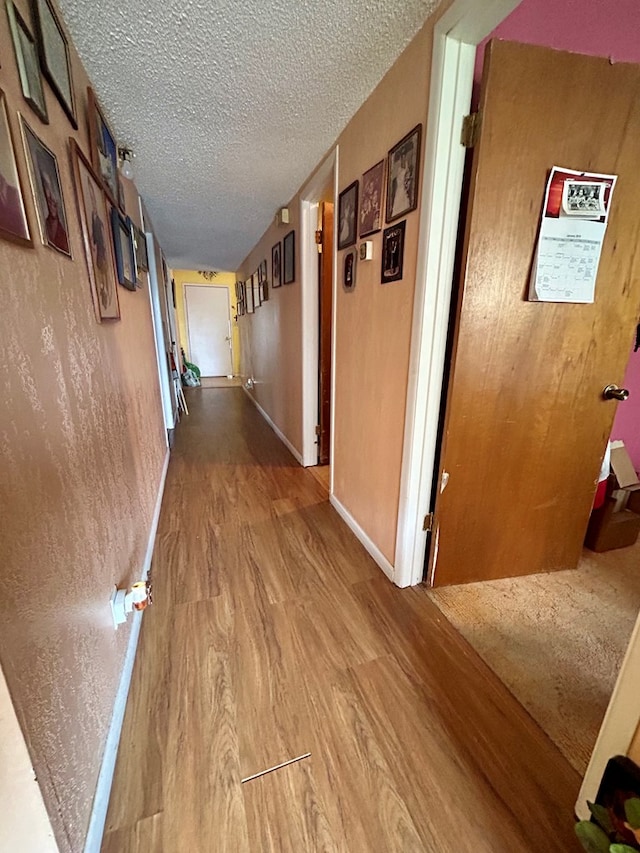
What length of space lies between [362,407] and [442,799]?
4.69 ft

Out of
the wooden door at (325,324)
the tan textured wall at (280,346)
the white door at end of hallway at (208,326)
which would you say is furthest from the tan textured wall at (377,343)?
the white door at end of hallway at (208,326)

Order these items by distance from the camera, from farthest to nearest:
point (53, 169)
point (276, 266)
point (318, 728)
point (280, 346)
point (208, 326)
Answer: point (208, 326) < point (280, 346) < point (276, 266) < point (318, 728) < point (53, 169)

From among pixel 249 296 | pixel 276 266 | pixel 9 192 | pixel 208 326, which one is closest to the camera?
pixel 9 192

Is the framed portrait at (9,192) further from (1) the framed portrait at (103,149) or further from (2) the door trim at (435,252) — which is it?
(2) the door trim at (435,252)

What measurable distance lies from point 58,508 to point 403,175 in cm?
155

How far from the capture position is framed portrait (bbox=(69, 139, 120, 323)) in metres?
1.13

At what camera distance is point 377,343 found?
5.41 feet

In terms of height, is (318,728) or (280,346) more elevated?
(280,346)

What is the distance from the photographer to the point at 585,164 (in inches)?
47.3

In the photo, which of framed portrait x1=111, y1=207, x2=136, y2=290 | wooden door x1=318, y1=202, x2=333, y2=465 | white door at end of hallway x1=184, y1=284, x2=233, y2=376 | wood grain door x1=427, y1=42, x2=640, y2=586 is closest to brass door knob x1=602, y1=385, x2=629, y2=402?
wood grain door x1=427, y1=42, x2=640, y2=586

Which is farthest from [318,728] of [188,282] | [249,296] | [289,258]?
[188,282]

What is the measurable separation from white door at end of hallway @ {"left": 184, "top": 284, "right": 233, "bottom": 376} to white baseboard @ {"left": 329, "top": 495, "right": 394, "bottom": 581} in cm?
595

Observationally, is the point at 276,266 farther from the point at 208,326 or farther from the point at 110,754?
the point at 208,326

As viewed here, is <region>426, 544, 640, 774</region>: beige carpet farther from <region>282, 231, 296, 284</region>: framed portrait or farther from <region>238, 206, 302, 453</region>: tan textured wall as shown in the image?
<region>282, 231, 296, 284</region>: framed portrait
